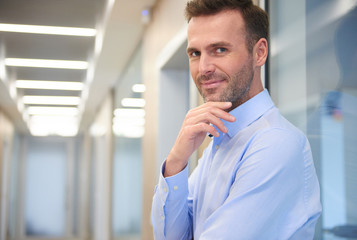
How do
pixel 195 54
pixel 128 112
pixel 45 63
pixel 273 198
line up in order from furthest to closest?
pixel 45 63, pixel 128 112, pixel 195 54, pixel 273 198

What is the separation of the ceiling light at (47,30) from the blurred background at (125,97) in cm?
1

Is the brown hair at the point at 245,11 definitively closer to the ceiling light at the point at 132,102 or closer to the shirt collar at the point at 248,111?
the shirt collar at the point at 248,111

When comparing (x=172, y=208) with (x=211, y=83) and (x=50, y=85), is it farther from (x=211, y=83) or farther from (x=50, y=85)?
(x=50, y=85)

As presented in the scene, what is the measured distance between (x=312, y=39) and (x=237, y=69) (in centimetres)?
46

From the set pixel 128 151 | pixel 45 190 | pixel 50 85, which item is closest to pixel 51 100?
pixel 50 85

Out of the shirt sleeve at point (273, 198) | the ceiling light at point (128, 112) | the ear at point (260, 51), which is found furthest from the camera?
the ceiling light at point (128, 112)

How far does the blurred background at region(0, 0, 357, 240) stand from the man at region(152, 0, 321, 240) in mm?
282

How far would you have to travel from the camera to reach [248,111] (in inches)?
47.6

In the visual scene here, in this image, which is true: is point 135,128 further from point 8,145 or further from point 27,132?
point 27,132

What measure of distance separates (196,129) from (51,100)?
8963mm

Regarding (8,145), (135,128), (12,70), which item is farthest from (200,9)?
(8,145)

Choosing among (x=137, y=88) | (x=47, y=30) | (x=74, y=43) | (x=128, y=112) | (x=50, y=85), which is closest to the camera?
(x=47, y=30)

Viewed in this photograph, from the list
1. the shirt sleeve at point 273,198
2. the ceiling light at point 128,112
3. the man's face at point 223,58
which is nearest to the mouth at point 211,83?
the man's face at point 223,58

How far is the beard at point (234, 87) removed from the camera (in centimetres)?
121
